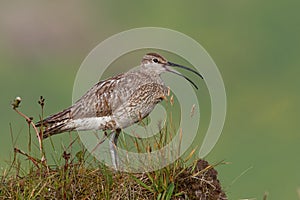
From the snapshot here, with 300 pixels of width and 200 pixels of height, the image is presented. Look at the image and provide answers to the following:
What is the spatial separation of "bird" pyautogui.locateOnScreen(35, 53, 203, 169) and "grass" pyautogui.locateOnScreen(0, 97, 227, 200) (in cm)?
128

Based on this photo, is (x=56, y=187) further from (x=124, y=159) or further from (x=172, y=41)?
(x=172, y=41)

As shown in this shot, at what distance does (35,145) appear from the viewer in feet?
21.5

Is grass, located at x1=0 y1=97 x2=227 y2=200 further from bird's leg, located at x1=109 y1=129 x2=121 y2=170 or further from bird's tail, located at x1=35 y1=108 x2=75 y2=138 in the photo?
bird's tail, located at x1=35 y1=108 x2=75 y2=138

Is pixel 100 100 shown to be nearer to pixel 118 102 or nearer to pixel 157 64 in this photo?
pixel 118 102

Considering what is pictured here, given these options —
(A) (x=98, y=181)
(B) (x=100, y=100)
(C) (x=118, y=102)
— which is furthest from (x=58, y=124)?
(A) (x=98, y=181)

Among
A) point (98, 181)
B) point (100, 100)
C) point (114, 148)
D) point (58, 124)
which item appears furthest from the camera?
point (100, 100)

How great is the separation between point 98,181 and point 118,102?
1916mm

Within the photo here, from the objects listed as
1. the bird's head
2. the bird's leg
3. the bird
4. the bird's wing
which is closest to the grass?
the bird's leg

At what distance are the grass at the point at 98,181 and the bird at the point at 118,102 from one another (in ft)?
4.19

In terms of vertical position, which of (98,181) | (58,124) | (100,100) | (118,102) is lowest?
(98,181)

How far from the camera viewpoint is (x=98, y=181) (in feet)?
20.8

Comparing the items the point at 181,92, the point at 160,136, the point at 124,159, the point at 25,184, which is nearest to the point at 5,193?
the point at 25,184

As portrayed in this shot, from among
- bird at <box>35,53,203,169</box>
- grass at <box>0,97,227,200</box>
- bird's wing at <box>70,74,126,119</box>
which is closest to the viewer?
grass at <box>0,97,227,200</box>

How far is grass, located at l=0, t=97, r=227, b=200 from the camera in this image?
6.21 meters
